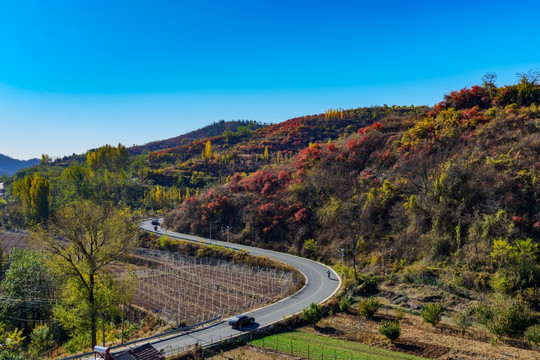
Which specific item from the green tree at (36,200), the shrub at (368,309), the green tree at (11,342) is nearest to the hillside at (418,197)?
the shrub at (368,309)

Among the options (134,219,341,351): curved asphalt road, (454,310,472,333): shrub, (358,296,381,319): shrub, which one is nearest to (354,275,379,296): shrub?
(134,219,341,351): curved asphalt road

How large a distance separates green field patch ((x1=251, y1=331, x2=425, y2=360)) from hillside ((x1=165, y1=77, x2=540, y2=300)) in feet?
50.7

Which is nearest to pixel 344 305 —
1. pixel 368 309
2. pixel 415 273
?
pixel 368 309

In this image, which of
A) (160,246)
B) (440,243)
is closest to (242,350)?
(440,243)

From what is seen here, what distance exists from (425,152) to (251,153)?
295 ft

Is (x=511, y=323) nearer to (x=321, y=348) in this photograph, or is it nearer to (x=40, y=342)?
(x=321, y=348)

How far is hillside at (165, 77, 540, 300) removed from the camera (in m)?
37.0

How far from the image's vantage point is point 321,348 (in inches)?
966

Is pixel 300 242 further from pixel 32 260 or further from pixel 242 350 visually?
pixel 32 260

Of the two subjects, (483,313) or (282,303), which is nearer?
(483,313)

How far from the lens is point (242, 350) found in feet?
82.3

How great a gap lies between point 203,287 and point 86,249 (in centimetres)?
1884

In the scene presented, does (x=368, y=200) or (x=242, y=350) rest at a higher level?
(x=368, y=200)

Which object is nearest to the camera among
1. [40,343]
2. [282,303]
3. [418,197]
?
[40,343]
